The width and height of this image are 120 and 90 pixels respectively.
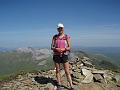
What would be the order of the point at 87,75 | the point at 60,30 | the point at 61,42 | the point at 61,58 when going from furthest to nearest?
the point at 87,75 → the point at 61,58 → the point at 61,42 → the point at 60,30

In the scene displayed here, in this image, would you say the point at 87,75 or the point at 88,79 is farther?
the point at 87,75

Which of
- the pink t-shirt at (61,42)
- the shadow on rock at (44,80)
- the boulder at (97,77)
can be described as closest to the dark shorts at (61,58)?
the pink t-shirt at (61,42)

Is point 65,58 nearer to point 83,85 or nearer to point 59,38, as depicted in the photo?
point 59,38

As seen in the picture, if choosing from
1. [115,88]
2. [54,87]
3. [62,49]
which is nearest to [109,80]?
[115,88]

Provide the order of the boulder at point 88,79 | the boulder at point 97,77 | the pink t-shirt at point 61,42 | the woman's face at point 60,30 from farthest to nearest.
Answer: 1. the boulder at point 97,77
2. the boulder at point 88,79
3. the pink t-shirt at point 61,42
4. the woman's face at point 60,30

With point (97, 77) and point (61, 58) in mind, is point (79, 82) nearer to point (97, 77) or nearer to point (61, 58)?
point (97, 77)

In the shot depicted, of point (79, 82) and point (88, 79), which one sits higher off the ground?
point (88, 79)

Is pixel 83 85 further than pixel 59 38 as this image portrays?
Yes

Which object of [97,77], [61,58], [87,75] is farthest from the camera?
[87,75]

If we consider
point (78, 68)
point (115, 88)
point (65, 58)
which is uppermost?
point (65, 58)

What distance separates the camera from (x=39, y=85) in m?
14.5

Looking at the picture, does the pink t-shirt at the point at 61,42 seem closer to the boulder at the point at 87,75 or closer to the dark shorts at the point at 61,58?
the dark shorts at the point at 61,58

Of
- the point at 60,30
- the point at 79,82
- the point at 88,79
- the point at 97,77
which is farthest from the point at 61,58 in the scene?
the point at 97,77

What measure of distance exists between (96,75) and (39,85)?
4331 mm
